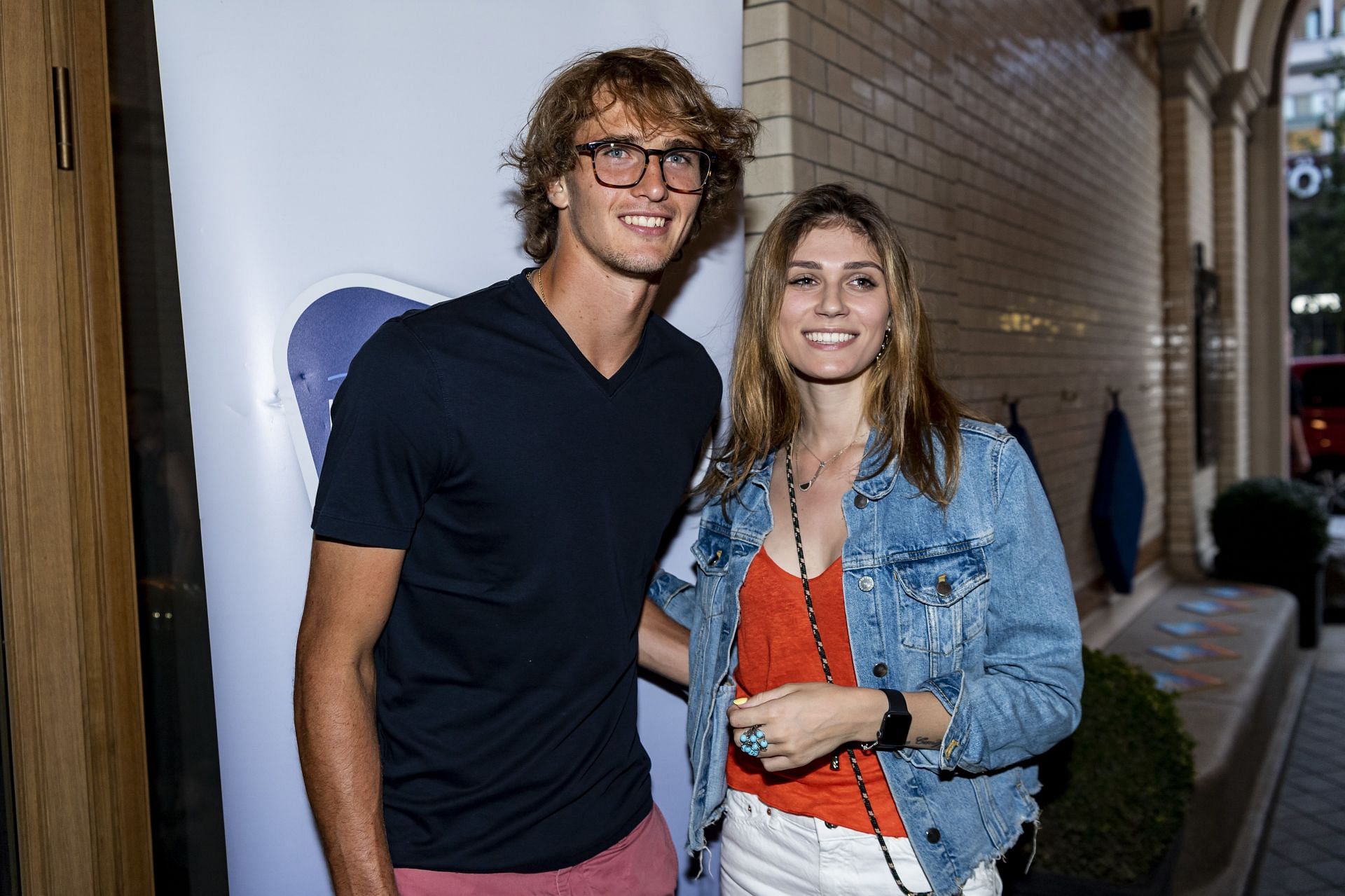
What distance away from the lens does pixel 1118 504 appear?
6848 mm

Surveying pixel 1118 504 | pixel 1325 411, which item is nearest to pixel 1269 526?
pixel 1118 504

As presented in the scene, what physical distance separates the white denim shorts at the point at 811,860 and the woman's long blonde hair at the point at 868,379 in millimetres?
650

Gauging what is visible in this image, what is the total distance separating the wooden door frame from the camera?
6.14ft

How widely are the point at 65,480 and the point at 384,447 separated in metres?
0.73

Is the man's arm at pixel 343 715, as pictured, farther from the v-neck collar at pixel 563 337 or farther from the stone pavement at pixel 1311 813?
the stone pavement at pixel 1311 813

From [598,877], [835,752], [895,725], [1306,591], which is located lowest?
[1306,591]

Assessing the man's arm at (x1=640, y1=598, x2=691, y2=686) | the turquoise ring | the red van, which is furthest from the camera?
the red van

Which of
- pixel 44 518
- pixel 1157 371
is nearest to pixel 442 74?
pixel 44 518

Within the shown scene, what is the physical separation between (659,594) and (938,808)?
0.82 metres

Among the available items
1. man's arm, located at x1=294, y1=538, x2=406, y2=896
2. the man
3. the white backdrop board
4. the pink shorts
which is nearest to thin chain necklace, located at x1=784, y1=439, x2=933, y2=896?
the man

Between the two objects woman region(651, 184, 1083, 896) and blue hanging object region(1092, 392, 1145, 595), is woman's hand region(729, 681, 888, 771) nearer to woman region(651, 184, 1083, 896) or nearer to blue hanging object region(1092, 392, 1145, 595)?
woman region(651, 184, 1083, 896)

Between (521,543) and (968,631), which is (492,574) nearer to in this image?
(521,543)

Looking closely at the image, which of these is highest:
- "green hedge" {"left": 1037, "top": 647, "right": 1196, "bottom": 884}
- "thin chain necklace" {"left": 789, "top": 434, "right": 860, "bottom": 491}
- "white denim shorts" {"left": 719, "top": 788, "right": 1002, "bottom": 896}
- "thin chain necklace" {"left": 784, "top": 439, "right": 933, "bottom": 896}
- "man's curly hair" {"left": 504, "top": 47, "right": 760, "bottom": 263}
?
"man's curly hair" {"left": 504, "top": 47, "right": 760, "bottom": 263}

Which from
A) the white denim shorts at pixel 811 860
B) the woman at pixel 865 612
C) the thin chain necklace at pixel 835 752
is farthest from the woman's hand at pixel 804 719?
the white denim shorts at pixel 811 860
